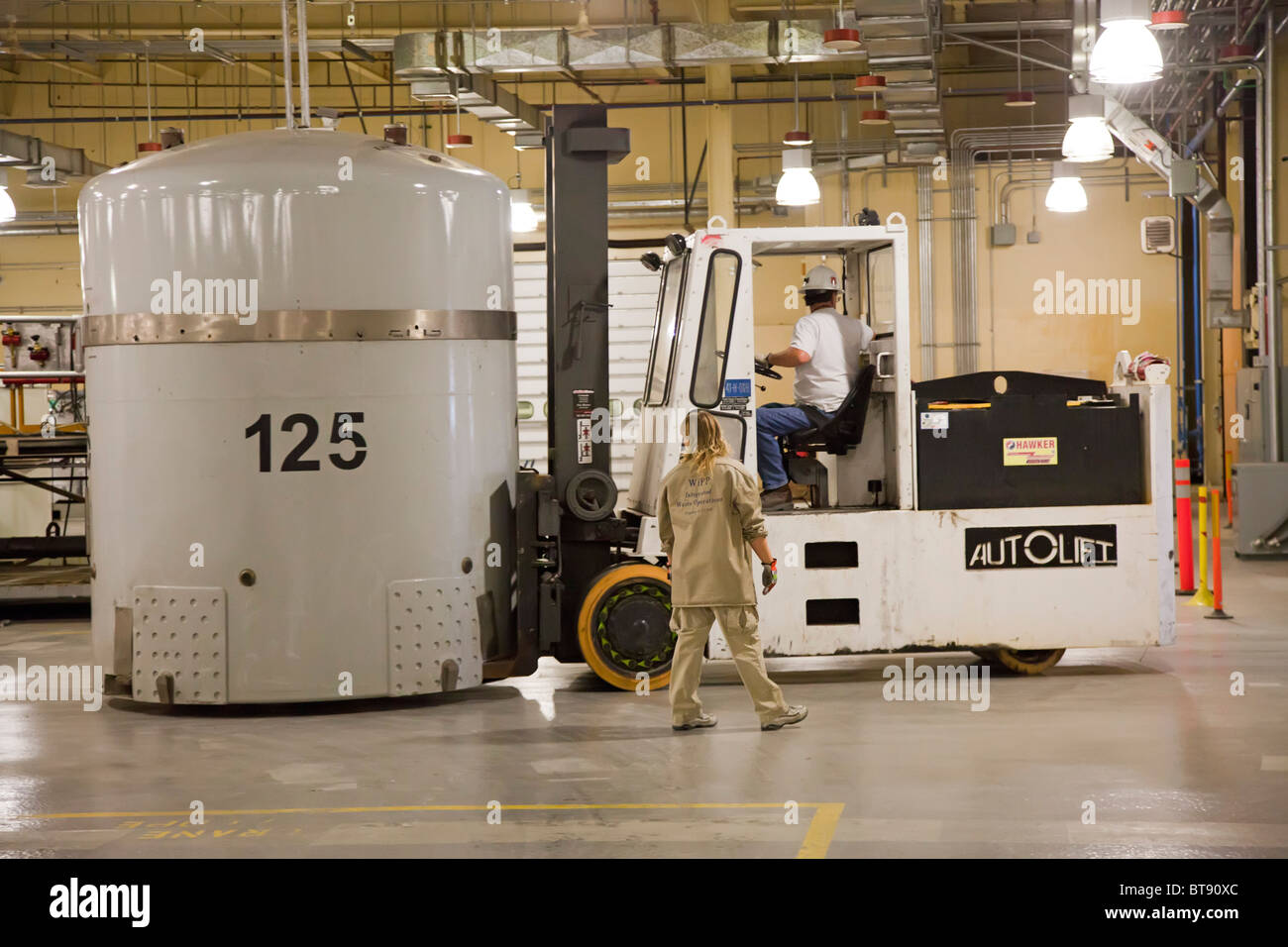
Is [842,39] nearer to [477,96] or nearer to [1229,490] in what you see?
[477,96]

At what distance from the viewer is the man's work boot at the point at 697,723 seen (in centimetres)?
752

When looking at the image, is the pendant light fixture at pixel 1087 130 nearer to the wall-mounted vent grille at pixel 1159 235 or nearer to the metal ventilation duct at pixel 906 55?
the metal ventilation duct at pixel 906 55

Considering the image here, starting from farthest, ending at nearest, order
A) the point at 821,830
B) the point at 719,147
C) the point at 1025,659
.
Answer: the point at 719,147, the point at 1025,659, the point at 821,830

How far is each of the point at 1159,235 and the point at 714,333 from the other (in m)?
16.2

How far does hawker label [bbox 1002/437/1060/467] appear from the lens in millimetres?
8789

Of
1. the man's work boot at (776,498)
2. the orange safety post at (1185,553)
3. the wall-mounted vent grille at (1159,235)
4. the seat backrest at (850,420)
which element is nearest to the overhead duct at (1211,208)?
the wall-mounted vent grille at (1159,235)

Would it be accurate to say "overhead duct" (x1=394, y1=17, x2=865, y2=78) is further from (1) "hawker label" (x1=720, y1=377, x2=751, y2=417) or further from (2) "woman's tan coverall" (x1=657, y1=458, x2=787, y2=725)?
(2) "woman's tan coverall" (x1=657, y1=458, x2=787, y2=725)

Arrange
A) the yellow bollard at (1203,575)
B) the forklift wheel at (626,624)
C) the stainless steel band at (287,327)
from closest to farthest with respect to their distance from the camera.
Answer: the stainless steel band at (287,327)
the forklift wheel at (626,624)
the yellow bollard at (1203,575)

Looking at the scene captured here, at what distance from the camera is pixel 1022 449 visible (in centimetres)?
880

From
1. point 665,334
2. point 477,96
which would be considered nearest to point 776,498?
point 665,334

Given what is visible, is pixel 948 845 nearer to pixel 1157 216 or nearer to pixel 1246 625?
pixel 1246 625

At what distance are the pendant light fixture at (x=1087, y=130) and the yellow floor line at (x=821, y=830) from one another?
1043 centimetres

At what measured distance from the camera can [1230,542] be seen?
56.3ft
